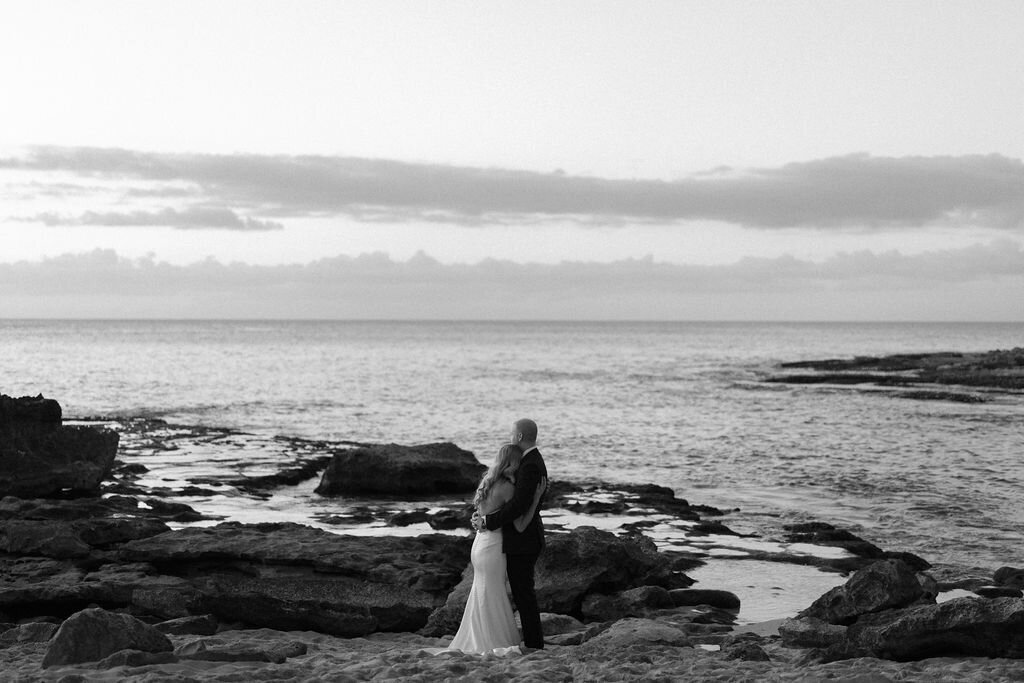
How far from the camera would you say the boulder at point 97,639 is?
372 inches

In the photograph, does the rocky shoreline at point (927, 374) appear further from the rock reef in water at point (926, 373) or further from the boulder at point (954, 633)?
the boulder at point (954, 633)

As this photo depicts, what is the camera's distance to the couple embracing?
9.87 m

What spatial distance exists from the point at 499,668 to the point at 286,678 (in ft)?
6.36

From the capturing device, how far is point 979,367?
2886 inches

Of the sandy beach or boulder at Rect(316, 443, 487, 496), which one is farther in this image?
boulder at Rect(316, 443, 487, 496)

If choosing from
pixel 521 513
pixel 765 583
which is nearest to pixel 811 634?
pixel 521 513

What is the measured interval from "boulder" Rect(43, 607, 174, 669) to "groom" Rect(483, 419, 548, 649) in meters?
3.41

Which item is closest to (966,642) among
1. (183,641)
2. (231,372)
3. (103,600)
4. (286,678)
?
(286,678)

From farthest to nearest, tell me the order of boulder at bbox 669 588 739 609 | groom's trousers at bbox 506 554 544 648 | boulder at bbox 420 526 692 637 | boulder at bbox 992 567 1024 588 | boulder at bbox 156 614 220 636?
boulder at bbox 992 567 1024 588 < boulder at bbox 669 588 739 609 < boulder at bbox 420 526 692 637 < boulder at bbox 156 614 220 636 < groom's trousers at bbox 506 554 544 648

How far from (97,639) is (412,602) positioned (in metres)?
4.36

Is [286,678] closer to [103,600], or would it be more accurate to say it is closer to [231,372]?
[103,600]

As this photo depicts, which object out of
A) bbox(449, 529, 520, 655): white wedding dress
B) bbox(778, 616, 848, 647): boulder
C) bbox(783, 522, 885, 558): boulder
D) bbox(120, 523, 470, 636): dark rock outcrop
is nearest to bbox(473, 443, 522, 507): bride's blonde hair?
bbox(449, 529, 520, 655): white wedding dress

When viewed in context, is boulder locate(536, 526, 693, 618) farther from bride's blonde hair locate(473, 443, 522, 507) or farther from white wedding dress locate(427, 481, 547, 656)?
bride's blonde hair locate(473, 443, 522, 507)

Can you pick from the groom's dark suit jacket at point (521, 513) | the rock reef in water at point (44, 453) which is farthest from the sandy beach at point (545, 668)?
the rock reef in water at point (44, 453)
